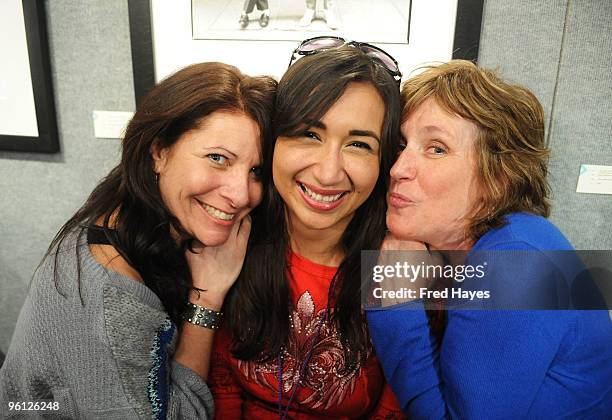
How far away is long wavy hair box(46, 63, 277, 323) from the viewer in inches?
32.4

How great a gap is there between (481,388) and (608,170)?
81 cm

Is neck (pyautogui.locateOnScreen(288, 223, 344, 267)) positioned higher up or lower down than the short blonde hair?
lower down

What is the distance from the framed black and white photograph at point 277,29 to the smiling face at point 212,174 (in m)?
0.46

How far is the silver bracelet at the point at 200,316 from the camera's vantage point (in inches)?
36.4

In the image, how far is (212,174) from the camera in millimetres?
837

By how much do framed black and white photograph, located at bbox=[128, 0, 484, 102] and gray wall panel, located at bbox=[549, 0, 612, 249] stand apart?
253 mm

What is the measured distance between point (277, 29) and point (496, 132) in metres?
0.68

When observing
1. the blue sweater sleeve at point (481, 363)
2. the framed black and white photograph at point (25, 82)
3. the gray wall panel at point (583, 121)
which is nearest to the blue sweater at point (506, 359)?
the blue sweater sleeve at point (481, 363)

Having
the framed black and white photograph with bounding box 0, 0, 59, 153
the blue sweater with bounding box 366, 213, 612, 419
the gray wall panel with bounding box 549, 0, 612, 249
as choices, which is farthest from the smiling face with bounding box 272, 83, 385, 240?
the framed black and white photograph with bounding box 0, 0, 59, 153

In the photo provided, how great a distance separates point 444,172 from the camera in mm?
813

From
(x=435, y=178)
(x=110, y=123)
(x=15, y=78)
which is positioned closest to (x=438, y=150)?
(x=435, y=178)

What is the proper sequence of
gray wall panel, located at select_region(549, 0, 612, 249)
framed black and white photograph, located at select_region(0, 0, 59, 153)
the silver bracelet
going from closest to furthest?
1. the silver bracelet
2. gray wall panel, located at select_region(549, 0, 612, 249)
3. framed black and white photograph, located at select_region(0, 0, 59, 153)

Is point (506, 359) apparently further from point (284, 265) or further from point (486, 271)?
point (284, 265)

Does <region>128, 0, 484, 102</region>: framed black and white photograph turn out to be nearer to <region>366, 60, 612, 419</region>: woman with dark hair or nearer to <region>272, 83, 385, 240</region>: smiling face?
<region>366, 60, 612, 419</region>: woman with dark hair
